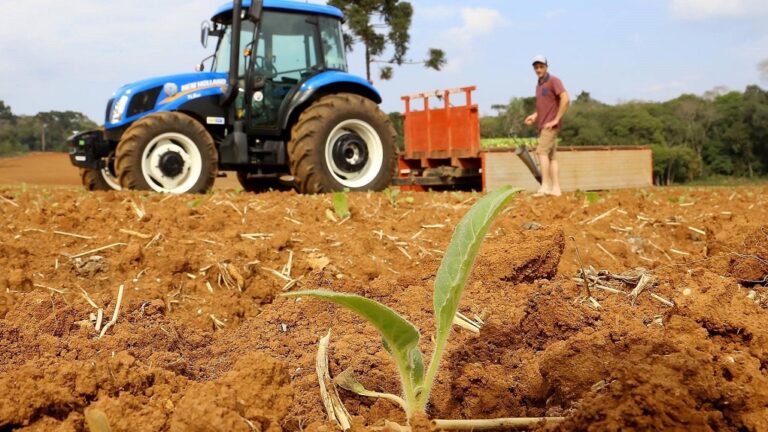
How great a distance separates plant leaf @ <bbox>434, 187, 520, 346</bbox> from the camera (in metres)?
1.20

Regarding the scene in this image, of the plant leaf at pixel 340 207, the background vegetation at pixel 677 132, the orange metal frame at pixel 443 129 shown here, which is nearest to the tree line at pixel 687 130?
the background vegetation at pixel 677 132

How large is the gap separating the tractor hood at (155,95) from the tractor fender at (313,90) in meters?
0.86

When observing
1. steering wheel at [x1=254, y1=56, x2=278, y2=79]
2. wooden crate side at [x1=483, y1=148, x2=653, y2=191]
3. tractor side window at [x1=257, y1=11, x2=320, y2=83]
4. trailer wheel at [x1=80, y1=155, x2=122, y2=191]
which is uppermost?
tractor side window at [x1=257, y1=11, x2=320, y2=83]

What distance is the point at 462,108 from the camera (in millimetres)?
11312

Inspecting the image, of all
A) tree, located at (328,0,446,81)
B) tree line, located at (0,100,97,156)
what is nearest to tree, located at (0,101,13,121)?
tree line, located at (0,100,97,156)

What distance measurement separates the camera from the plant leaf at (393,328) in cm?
113

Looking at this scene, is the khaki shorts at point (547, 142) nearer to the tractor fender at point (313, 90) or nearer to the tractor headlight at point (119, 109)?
the tractor fender at point (313, 90)

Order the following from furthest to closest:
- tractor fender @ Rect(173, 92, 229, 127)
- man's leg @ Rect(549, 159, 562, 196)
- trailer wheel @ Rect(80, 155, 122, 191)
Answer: trailer wheel @ Rect(80, 155, 122, 191) → tractor fender @ Rect(173, 92, 229, 127) → man's leg @ Rect(549, 159, 562, 196)

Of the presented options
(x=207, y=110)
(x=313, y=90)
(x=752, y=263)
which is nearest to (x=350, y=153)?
(x=313, y=90)

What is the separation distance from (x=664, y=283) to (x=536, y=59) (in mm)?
6050

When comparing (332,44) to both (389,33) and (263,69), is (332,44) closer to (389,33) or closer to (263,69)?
(263,69)

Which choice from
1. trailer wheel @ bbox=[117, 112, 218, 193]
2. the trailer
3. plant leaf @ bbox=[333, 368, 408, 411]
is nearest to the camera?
plant leaf @ bbox=[333, 368, 408, 411]

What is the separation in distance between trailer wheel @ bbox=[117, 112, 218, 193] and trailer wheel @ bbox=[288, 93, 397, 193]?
97cm

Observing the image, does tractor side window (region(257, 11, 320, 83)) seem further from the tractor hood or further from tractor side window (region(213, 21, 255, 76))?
the tractor hood
